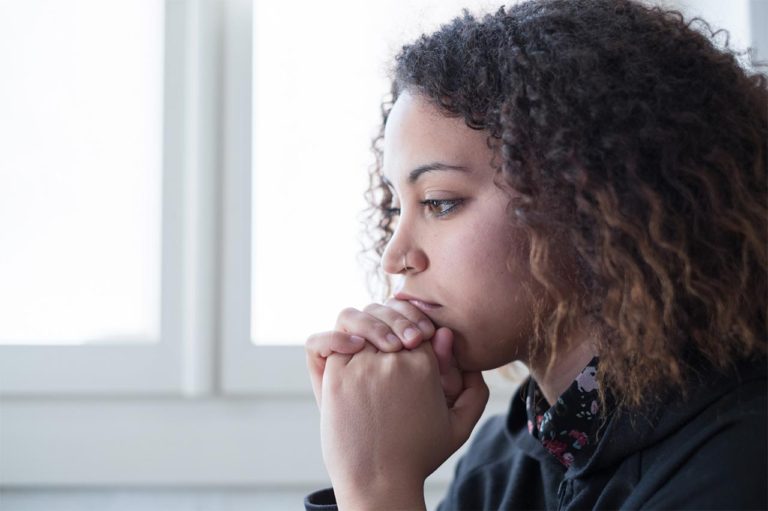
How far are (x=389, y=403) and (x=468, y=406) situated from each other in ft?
0.37

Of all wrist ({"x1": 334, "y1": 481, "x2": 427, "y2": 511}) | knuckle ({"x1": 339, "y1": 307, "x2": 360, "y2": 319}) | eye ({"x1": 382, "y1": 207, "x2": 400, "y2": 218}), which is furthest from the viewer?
eye ({"x1": 382, "y1": 207, "x2": 400, "y2": 218})

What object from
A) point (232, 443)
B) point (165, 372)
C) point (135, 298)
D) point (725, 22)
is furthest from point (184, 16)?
point (725, 22)

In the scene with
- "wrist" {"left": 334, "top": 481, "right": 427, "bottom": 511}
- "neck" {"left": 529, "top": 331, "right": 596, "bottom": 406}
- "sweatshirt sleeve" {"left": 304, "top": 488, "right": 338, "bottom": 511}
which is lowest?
Answer: "sweatshirt sleeve" {"left": 304, "top": 488, "right": 338, "bottom": 511}

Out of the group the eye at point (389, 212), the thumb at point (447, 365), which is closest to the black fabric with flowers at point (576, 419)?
the thumb at point (447, 365)

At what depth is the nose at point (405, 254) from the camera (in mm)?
828

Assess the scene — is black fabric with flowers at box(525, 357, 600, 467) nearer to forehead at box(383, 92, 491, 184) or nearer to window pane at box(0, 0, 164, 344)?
forehead at box(383, 92, 491, 184)

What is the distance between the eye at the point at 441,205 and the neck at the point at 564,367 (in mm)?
200

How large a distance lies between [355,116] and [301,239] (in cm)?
24

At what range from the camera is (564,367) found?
33.6 inches

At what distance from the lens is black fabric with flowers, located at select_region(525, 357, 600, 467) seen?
2.60 feet

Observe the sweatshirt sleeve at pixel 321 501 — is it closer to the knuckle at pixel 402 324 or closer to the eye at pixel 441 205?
the knuckle at pixel 402 324

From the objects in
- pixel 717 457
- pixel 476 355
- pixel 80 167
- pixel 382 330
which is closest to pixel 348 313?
pixel 382 330

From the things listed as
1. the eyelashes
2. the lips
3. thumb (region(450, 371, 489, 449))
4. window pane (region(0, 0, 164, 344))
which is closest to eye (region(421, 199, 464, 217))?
the eyelashes

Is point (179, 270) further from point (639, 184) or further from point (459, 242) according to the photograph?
point (639, 184)
